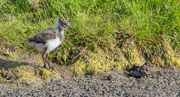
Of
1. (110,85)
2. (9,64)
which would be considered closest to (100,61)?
(110,85)

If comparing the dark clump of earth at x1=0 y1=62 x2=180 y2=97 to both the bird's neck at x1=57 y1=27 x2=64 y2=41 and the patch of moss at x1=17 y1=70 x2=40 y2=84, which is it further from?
the bird's neck at x1=57 y1=27 x2=64 y2=41

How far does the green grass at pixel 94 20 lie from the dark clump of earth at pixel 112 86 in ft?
2.28

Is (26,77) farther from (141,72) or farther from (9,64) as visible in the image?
(141,72)

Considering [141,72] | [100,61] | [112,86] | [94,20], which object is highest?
[94,20]

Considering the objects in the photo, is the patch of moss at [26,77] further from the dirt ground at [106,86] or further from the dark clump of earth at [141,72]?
Answer: the dark clump of earth at [141,72]

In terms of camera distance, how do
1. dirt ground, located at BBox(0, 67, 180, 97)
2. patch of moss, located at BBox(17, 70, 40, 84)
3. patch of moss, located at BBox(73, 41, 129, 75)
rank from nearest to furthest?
dirt ground, located at BBox(0, 67, 180, 97)
patch of moss, located at BBox(17, 70, 40, 84)
patch of moss, located at BBox(73, 41, 129, 75)

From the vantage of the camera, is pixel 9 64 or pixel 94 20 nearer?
pixel 9 64

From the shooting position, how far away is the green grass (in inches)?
225

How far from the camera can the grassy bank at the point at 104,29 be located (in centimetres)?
564

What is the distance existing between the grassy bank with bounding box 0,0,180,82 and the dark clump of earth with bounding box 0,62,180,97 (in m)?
0.35

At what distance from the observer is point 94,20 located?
5.91m

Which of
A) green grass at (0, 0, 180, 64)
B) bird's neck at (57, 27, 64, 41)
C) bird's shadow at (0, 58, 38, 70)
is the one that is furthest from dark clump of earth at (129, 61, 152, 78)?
bird's shadow at (0, 58, 38, 70)

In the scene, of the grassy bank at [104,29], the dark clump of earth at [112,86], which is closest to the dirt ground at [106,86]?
the dark clump of earth at [112,86]

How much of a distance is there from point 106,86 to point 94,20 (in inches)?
71.2
